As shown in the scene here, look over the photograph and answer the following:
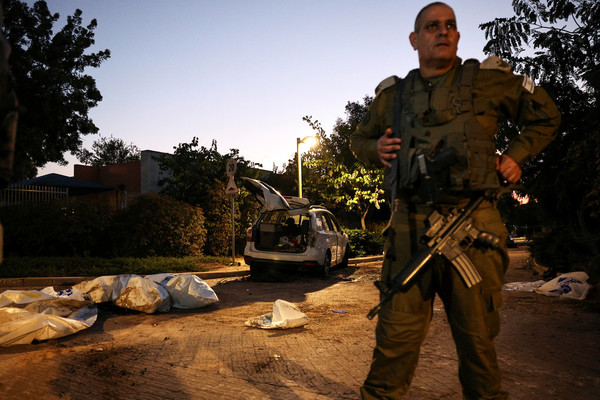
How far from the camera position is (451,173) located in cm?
206

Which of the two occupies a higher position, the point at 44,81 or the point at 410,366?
the point at 44,81

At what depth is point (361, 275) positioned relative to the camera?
1109 cm

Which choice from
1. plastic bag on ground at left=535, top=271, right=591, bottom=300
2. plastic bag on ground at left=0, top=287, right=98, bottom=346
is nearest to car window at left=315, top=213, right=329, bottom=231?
plastic bag on ground at left=535, top=271, right=591, bottom=300

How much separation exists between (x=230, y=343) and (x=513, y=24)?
858 centimetres

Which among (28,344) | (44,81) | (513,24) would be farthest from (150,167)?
(28,344)

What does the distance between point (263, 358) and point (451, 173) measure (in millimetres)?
2642

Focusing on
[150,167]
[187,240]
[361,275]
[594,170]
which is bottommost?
[361,275]

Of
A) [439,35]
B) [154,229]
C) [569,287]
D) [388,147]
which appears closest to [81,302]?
[388,147]

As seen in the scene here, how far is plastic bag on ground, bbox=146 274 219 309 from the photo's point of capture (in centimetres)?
633

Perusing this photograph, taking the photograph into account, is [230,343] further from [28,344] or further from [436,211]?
[436,211]

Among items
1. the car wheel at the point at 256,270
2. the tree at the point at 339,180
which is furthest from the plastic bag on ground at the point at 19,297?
the tree at the point at 339,180

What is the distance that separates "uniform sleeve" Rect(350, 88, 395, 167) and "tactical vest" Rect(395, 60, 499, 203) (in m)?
0.13

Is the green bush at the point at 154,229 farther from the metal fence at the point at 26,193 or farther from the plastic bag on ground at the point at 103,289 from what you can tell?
the plastic bag on ground at the point at 103,289

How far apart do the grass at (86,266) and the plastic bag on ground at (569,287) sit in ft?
24.5
